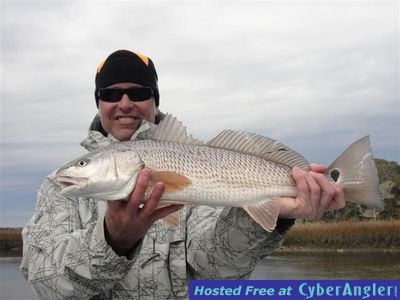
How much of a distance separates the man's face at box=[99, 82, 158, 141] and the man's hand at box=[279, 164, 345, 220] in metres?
1.77

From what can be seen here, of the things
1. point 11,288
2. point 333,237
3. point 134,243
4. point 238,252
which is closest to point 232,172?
point 238,252

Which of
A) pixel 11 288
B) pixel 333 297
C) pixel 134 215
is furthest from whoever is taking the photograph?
pixel 11 288

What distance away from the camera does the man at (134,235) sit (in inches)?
156

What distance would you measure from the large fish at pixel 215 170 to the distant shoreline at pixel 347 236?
21606 millimetres

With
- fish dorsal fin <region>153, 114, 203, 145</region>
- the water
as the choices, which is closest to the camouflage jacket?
fish dorsal fin <region>153, 114, 203, 145</region>

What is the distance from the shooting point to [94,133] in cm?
510

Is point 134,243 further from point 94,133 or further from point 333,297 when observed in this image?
point 333,297

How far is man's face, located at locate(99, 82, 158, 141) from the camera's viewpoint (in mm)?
5148

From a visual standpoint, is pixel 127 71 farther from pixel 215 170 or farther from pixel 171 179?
pixel 171 179

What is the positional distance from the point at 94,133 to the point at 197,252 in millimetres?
1560

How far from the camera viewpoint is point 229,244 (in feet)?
14.5

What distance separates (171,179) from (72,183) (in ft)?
2.49

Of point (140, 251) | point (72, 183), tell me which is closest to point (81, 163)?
point (72, 183)

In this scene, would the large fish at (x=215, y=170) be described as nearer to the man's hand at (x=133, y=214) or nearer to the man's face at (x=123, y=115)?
the man's hand at (x=133, y=214)
